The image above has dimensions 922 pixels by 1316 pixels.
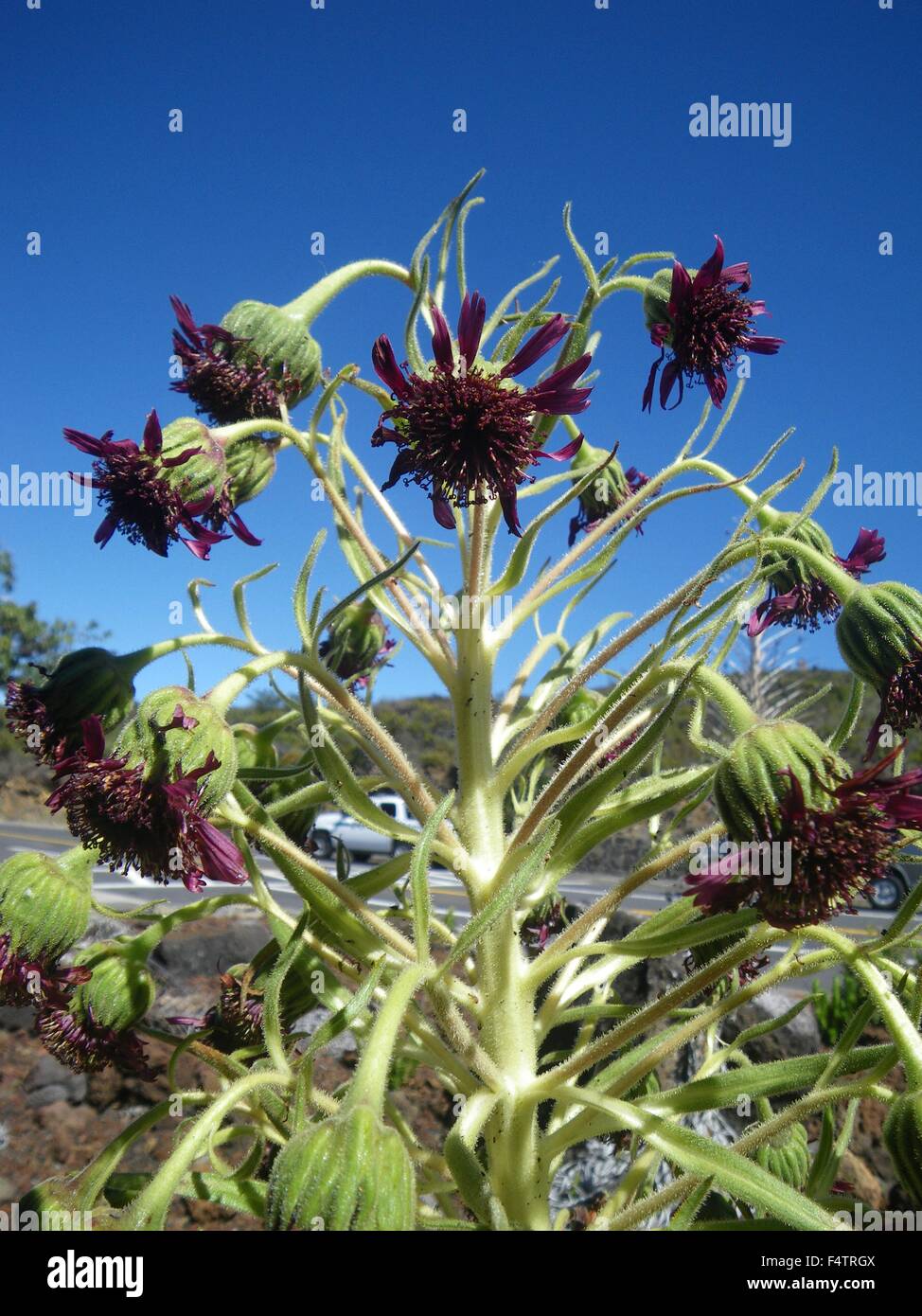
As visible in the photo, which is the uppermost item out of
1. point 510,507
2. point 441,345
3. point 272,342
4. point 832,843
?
point 272,342

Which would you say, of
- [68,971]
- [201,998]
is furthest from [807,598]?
[201,998]

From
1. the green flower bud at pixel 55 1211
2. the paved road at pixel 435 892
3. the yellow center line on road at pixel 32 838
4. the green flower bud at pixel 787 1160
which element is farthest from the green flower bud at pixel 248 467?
the yellow center line on road at pixel 32 838

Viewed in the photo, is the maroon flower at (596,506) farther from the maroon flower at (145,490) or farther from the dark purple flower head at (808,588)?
the maroon flower at (145,490)

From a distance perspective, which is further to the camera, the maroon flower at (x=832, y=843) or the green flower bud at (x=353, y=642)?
the green flower bud at (x=353, y=642)

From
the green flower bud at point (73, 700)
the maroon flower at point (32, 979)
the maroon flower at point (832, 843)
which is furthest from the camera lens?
the maroon flower at point (32, 979)

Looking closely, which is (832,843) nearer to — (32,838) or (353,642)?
(353,642)

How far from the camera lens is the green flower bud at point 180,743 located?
3.64 feet

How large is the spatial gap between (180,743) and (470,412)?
1.99 ft

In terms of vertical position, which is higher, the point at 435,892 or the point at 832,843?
the point at 832,843

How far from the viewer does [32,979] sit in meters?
1.38

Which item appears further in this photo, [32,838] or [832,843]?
[32,838]

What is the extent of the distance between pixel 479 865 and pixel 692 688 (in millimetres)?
449

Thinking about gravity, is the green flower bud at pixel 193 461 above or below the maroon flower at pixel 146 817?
above

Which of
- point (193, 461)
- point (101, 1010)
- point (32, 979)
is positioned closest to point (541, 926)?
point (101, 1010)
